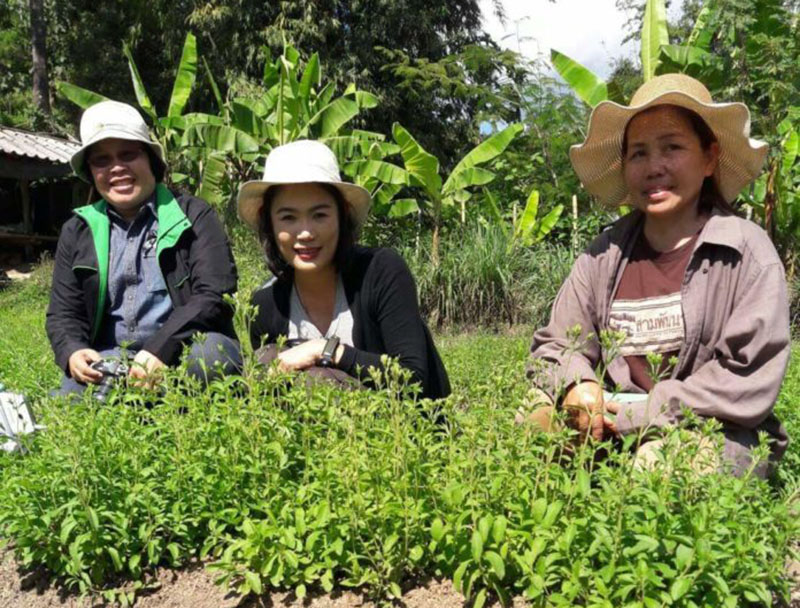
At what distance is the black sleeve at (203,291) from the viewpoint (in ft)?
11.5

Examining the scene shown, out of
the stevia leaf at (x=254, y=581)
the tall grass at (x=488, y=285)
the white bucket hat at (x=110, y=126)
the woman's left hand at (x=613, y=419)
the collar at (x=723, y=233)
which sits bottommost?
the tall grass at (x=488, y=285)

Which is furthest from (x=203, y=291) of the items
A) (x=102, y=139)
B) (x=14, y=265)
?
(x=14, y=265)

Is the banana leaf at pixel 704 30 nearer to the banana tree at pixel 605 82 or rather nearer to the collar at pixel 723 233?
the banana tree at pixel 605 82

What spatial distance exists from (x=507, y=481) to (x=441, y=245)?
7819mm

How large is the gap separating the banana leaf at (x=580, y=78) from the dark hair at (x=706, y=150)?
15.7 ft

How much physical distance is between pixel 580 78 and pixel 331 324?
5.22 meters

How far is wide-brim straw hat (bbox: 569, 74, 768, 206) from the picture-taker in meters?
2.78

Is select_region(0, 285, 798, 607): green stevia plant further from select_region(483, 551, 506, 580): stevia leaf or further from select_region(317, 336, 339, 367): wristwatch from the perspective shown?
select_region(317, 336, 339, 367): wristwatch

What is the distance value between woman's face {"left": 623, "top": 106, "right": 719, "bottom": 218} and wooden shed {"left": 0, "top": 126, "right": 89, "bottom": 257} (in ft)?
47.7

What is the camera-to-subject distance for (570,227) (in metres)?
10.5

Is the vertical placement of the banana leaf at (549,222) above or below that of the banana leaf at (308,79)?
below

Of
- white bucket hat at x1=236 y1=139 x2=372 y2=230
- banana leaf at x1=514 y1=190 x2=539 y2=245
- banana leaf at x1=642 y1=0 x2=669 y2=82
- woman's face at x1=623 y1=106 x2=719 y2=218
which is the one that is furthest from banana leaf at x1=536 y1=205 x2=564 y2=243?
woman's face at x1=623 y1=106 x2=719 y2=218

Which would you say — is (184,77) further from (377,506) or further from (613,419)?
A: (377,506)

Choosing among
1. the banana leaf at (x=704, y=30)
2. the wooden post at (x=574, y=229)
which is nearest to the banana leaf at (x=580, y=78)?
the banana leaf at (x=704, y=30)
